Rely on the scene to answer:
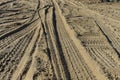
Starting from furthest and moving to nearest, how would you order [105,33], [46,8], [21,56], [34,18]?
[46,8], [34,18], [105,33], [21,56]

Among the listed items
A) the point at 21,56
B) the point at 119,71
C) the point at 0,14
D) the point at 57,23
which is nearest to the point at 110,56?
the point at 119,71

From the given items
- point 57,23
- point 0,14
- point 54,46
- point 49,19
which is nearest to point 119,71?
point 54,46

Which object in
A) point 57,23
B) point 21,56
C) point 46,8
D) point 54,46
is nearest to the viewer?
point 21,56

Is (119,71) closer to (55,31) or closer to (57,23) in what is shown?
(55,31)

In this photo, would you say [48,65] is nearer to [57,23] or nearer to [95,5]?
[57,23]

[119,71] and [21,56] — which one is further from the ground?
[21,56]

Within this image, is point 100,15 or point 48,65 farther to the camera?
point 100,15
